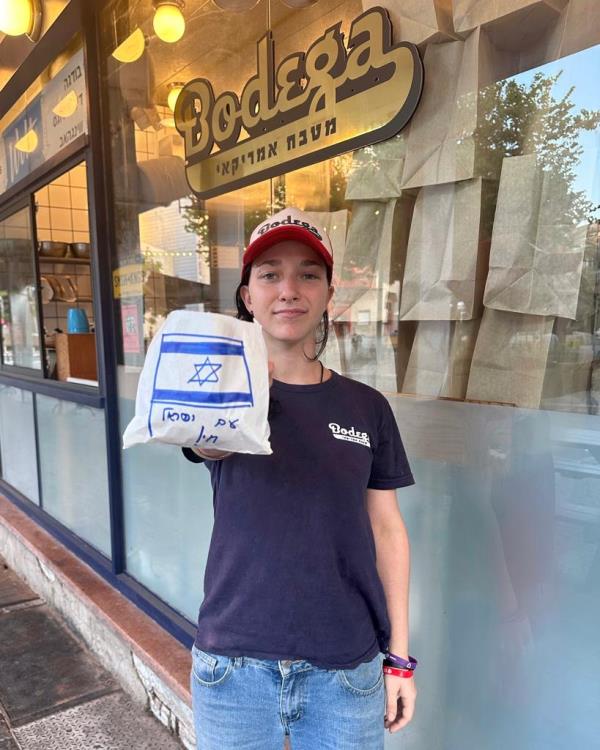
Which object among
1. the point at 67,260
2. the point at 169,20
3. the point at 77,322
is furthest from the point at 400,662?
the point at 67,260

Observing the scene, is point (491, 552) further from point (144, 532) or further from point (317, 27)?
point (144, 532)

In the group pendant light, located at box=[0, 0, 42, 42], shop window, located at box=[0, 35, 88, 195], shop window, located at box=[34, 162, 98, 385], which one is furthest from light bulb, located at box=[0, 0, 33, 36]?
shop window, located at box=[34, 162, 98, 385]

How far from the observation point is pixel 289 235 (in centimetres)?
117

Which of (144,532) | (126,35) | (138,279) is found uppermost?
(126,35)

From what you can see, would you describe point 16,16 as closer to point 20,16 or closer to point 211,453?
point 20,16

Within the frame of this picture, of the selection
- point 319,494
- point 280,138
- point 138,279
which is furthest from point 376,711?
point 138,279

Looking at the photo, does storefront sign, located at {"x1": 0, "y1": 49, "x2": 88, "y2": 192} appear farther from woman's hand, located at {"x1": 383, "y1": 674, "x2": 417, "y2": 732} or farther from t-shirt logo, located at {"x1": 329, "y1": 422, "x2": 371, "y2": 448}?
woman's hand, located at {"x1": 383, "y1": 674, "x2": 417, "y2": 732}

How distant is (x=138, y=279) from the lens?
295cm

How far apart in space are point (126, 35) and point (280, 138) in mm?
1496

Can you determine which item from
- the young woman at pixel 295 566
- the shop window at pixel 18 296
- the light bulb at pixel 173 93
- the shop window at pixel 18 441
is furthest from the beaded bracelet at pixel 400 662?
the shop window at pixel 18 441

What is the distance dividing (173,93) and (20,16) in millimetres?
1327

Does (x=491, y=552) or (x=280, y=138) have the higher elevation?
(x=280, y=138)

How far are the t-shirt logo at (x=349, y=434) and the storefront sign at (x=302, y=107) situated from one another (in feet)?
3.23

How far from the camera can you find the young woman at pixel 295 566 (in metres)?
1.11
